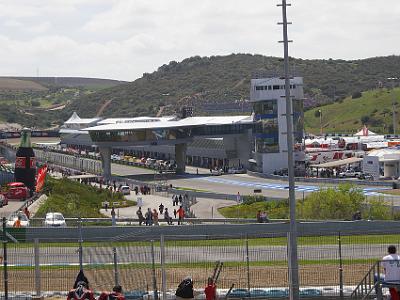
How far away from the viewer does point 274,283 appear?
24391 millimetres

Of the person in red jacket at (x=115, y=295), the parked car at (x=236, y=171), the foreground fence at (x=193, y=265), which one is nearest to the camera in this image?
the person in red jacket at (x=115, y=295)

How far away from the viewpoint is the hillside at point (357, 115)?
5906 inches

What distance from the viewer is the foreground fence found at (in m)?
23.2

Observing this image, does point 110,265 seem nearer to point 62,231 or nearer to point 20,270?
point 20,270

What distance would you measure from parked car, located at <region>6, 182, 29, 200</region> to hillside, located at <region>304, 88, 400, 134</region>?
9381 cm

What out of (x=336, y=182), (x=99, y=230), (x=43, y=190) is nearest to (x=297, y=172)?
(x=336, y=182)

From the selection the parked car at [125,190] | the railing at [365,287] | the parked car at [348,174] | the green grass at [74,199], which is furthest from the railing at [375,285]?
the parked car at [348,174]

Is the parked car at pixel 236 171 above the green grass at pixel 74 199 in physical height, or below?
above

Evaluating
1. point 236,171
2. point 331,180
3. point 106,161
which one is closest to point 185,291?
point 331,180

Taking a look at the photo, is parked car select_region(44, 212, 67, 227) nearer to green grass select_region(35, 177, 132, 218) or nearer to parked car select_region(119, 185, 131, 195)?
green grass select_region(35, 177, 132, 218)

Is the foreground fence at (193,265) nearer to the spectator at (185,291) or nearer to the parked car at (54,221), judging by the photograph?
the spectator at (185,291)

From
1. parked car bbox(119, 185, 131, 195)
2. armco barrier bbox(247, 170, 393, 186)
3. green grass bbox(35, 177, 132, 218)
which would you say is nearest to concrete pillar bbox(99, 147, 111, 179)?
armco barrier bbox(247, 170, 393, 186)

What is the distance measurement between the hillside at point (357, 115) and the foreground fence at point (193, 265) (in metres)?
117

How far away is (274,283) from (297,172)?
57913 millimetres
